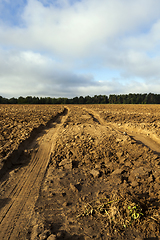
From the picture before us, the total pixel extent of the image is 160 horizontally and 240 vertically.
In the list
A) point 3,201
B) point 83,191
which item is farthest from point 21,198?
point 83,191

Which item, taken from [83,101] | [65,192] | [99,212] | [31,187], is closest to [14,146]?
[31,187]

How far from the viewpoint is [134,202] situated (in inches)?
125

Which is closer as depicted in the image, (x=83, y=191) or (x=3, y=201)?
(x=3, y=201)

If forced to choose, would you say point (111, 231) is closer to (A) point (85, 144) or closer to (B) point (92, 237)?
(B) point (92, 237)

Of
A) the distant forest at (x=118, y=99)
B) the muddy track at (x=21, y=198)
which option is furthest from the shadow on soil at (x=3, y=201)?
the distant forest at (x=118, y=99)

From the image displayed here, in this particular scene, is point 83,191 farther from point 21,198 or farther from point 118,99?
point 118,99

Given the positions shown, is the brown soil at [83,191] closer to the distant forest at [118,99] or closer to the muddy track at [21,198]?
the muddy track at [21,198]

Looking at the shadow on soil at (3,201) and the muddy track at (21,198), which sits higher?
the muddy track at (21,198)

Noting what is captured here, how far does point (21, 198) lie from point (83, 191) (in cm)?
155

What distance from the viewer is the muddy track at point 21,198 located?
2899 mm

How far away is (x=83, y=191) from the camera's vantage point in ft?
13.4

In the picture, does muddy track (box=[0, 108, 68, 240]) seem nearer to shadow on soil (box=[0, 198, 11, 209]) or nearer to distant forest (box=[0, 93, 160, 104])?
shadow on soil (box=[0, 198, 11, 209])

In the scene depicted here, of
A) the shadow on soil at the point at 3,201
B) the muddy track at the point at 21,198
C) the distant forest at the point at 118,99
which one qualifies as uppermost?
the distant forest at the point at 118,99

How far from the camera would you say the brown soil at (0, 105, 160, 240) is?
2.87 m
